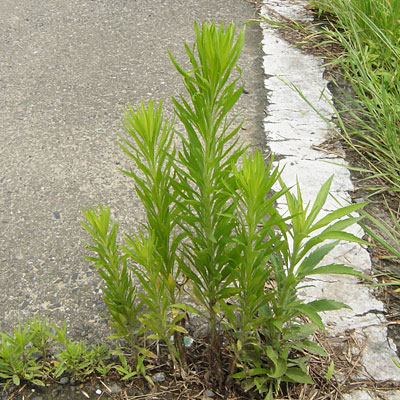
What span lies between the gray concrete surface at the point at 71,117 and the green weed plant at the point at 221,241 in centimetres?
42

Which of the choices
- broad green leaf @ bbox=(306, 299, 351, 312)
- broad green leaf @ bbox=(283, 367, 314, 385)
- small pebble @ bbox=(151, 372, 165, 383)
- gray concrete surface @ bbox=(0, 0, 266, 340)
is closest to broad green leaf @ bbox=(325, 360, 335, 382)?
broad green leaf @ bbox=(283, 367, 314, 385)

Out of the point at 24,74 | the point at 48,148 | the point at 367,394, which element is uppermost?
the point at 24,74

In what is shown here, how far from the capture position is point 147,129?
1.57 meters

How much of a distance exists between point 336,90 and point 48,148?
62.1 inches

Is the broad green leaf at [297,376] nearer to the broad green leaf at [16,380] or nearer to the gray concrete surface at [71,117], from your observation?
the gray concrete surface at [71,117]

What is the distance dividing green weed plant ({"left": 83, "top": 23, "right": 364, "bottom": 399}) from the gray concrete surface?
418mm

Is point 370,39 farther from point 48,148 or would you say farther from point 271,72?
point 48,148

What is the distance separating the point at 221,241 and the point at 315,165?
1185mm

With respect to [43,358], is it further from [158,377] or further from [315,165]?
[315,165]

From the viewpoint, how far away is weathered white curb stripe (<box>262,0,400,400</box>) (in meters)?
1.90

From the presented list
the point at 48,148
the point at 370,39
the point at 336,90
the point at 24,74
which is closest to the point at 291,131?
the point at 336,90

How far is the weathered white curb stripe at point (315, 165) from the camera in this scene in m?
1.90

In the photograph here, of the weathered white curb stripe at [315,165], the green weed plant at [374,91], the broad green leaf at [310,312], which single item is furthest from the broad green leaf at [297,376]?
the green weed plant at [374,91]

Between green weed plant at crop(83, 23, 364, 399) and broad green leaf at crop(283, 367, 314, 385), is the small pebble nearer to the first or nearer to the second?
green weed plant at crop(83, 23, 364, 399)
